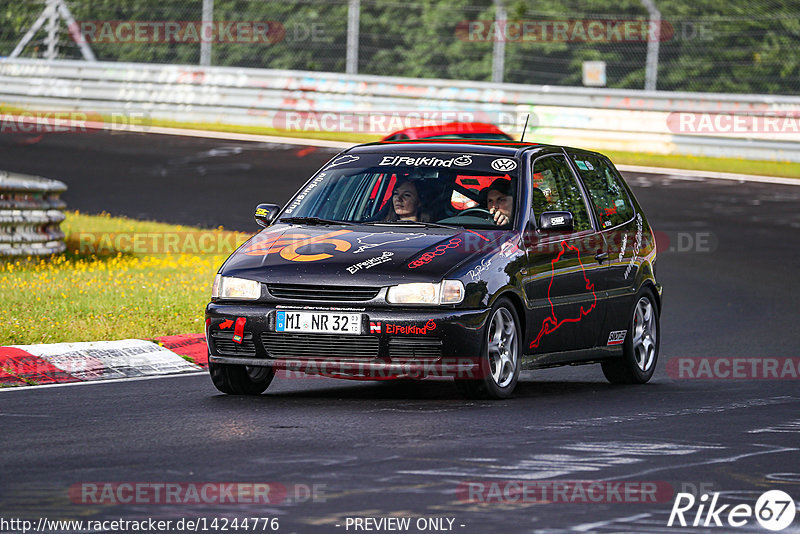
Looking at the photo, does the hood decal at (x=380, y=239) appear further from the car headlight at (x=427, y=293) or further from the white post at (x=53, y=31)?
the white post at (x=53, y=31)

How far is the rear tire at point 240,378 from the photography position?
30.7ft

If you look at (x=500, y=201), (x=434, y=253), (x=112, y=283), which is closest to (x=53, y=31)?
(x=112, y=283)

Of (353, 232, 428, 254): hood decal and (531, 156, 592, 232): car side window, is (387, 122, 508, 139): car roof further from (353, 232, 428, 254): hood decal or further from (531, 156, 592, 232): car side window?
(353, 232, 428, 254): hood decal

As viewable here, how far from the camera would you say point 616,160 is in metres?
26.5

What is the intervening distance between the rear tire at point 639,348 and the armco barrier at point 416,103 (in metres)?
14.6

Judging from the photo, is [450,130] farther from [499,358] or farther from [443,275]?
[443,275]

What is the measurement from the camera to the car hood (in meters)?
8.80

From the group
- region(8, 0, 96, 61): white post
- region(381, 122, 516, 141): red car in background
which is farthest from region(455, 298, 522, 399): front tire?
region(8, 0, 96, 61): white post

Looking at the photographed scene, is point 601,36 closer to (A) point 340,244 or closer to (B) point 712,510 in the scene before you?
(A) point 340,244

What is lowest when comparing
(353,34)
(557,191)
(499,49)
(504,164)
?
(557,191)

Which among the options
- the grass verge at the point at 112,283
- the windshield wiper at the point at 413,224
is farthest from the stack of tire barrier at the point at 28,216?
the windshield wiper at the point at 413,224

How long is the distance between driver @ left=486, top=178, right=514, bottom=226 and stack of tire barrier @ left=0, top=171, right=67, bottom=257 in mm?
7431

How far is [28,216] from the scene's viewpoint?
52.7 ft

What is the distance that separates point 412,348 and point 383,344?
17 cm
